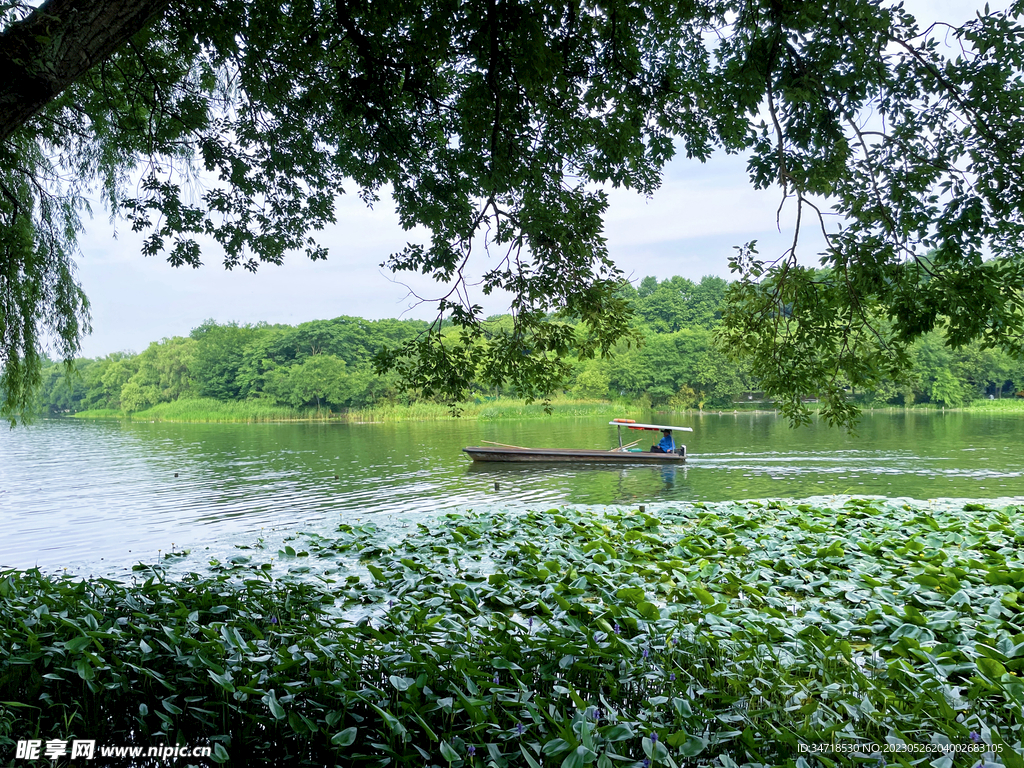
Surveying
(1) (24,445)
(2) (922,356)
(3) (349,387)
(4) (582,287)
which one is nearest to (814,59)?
(4) (582,287)

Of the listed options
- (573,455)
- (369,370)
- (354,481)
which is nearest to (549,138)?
(354,481)

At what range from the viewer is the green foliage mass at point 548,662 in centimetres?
224

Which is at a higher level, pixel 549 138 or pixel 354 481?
pixel 549 138

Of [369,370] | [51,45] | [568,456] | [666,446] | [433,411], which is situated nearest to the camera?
[51,45]

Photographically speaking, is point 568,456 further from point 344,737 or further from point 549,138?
point 344,737

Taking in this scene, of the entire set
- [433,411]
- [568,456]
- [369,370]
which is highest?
[369,370]

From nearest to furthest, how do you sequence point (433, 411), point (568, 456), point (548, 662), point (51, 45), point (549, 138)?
point (548, 662)
point (51, 45)
point (549, 138)
point (568, 456)
point (433, 411)

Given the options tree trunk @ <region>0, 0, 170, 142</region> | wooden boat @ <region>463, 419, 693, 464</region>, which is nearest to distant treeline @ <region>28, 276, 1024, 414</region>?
wooden boat @ <region>463, 419, 693, 464</region>

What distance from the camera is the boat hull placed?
18.4m

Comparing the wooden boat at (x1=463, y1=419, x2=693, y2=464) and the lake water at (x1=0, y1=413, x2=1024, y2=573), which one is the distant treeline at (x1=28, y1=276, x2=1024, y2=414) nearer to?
the lake water at (x1=0, y1=413, x2=1024, y2=573)

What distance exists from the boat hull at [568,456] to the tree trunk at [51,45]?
16053 mm

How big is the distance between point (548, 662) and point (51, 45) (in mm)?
3806

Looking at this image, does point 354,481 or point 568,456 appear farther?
point 568,456

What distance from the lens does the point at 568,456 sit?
18.6m
